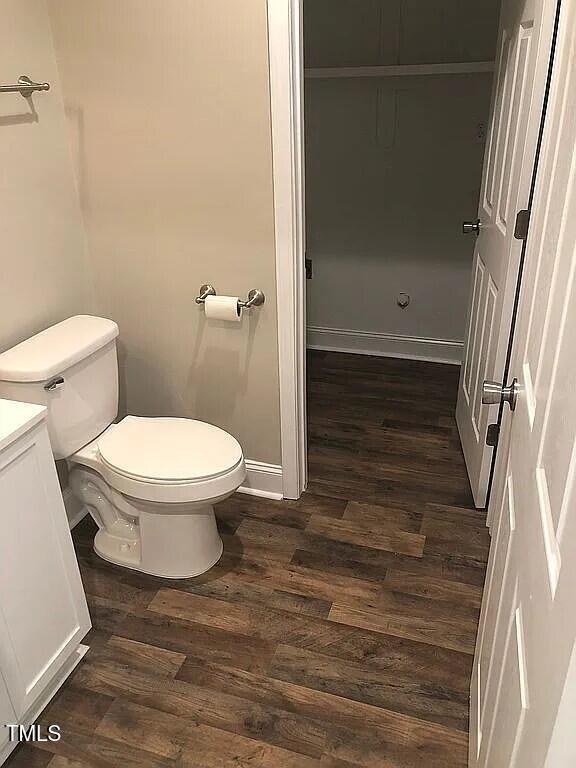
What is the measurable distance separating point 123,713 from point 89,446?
0.85m

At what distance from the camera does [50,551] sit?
5.66 ft

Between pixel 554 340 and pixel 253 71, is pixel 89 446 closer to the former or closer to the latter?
pixel 253 71

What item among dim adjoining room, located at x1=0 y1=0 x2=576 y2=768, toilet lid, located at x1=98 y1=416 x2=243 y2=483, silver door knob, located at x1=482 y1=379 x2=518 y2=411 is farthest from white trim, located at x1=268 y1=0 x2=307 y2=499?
silver door knob, located at x1=482 y1=379 x2=518 y2=411

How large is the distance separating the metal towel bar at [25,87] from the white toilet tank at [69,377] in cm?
74

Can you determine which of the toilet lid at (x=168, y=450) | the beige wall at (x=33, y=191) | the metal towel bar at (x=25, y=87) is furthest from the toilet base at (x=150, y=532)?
the metal towel bar at (x=25, y=87)

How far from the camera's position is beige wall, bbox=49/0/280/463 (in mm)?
2051

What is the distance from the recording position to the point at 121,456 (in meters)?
2.11

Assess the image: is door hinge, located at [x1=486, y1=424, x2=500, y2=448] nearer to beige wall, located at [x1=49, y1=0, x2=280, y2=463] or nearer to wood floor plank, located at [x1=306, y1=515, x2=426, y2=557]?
wood floor plank, located at [x1=306, y1=515, x2=426, y2=557]

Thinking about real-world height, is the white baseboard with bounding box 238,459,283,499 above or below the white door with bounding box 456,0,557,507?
below

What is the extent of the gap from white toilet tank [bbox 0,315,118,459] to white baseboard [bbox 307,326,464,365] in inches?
72.0

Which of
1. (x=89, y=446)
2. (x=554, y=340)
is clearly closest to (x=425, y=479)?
(x=89, y=446)

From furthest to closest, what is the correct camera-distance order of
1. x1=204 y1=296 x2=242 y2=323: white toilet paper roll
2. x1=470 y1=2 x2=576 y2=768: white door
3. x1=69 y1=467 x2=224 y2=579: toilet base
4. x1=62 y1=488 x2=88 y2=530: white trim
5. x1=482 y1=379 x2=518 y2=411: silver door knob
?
x1=62 y1=488 x2=88 y2=530: white trim, x1=204 y1=296 x2=242 y2=323: white toilet paper roll, x1=69 y1=467 x2=224 y2=579: toilet base, x1=482 y1=379 x2=518 y2=411: silver door knob, x1=470 y1=2 x2=576 y2=768: white door

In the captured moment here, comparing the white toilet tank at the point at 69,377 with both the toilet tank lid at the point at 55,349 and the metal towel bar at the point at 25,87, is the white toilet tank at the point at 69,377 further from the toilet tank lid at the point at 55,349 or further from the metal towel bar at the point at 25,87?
the metal towel bar at the point at 25,87

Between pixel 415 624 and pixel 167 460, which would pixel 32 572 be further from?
pixel 415 624
